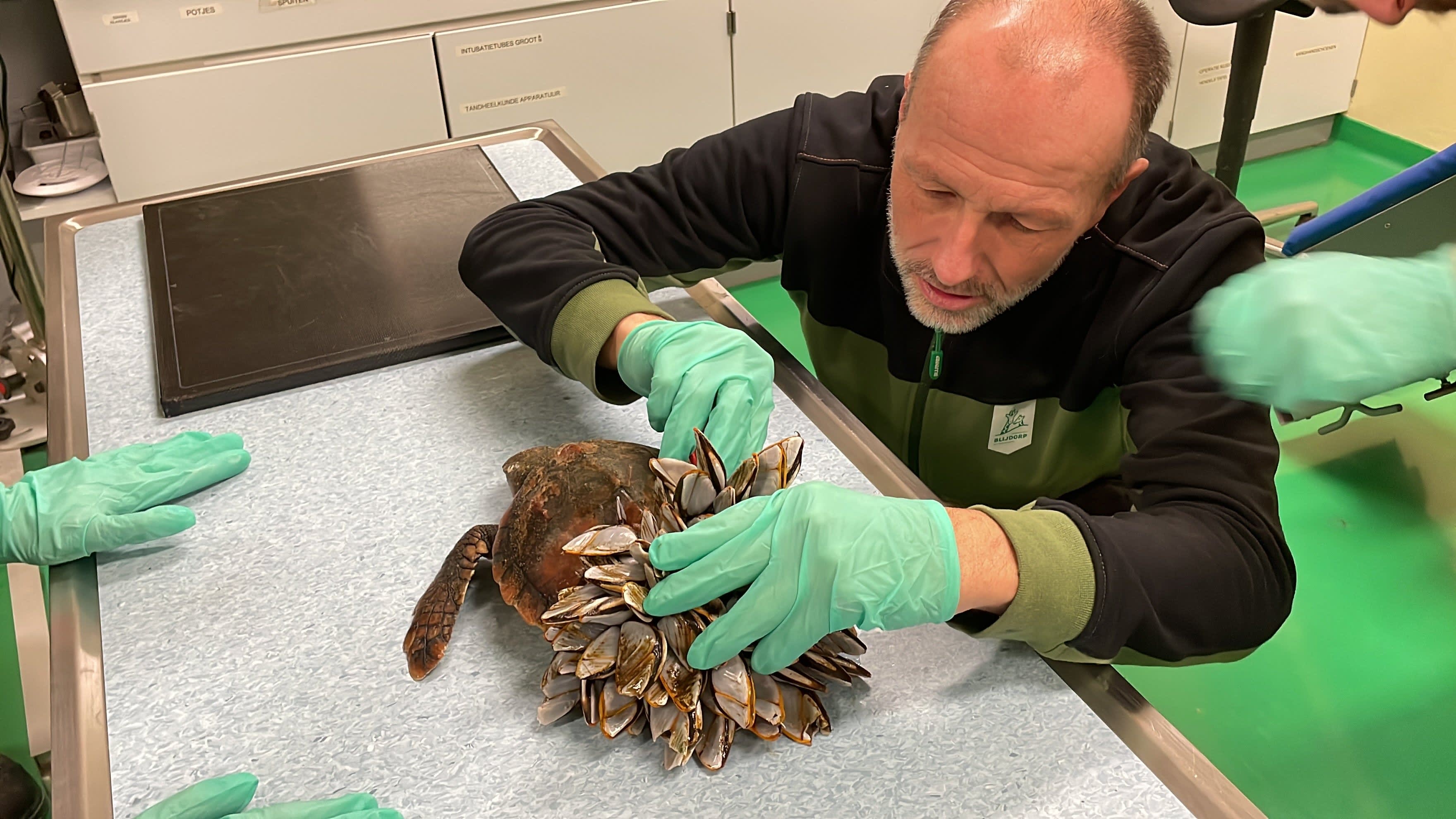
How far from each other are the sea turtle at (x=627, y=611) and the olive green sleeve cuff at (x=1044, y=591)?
13cm

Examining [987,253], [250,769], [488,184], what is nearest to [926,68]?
[987,253]

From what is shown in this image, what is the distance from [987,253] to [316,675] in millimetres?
853

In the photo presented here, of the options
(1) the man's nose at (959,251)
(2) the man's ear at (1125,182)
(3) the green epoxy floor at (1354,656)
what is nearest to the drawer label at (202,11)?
(1) the man's nose at (959,251)

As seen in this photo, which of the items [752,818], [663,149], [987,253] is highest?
[987,253]

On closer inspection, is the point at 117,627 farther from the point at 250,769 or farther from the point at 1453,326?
the point at 1453,326

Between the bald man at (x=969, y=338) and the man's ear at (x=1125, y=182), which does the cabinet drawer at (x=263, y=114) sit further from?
the man's ear at (x=1125, y=182)

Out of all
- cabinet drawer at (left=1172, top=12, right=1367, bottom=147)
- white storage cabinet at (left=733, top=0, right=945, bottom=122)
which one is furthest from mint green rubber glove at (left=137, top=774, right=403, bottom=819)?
cabinet drawer at (left=1172, top=12, right=1367, bottom=147)

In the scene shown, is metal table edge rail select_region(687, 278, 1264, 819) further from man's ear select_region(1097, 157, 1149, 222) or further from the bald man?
man's ear select_region(1097, 157, 1149, 222)

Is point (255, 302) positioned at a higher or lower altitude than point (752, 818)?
higher

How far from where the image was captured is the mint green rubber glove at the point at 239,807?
77cm

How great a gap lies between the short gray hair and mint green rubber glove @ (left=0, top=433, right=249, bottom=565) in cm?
95

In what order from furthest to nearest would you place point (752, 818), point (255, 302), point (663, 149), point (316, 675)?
point (663, 149) < point (255, 302) < point (316, 675) < point (752, 818)

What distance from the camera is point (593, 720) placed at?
0.83 m

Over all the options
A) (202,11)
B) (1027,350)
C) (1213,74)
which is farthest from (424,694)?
(1213,74)
